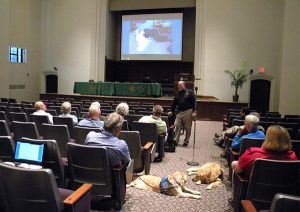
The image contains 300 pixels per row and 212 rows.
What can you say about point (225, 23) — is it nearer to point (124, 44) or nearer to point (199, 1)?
point (199, 1)

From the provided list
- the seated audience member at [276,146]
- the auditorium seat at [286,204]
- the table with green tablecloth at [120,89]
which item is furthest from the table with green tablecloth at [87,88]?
the auditorium seat at [286,204]

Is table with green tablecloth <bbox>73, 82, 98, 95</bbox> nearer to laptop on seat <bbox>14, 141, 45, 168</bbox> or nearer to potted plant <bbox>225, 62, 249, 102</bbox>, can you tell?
potted plant <bbox>225, 62, 249, 102</bbox>

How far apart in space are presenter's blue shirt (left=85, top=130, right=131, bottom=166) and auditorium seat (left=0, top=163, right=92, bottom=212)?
862 millimetres

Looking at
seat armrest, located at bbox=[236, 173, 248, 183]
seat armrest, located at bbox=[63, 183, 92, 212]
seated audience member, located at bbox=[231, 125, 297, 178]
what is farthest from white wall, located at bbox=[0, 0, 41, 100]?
seated audience member, located at bbox=[231, 125, 297, 178]

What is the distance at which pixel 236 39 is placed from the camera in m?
13.6

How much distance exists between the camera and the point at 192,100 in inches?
256

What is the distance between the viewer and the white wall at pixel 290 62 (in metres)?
11.8

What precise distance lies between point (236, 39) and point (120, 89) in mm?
5585

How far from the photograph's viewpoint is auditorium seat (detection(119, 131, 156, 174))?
3.87 meters

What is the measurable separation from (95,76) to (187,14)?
608 centimetres

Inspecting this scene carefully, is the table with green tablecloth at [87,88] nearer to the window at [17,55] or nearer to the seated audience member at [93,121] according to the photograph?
the window at [17,55]

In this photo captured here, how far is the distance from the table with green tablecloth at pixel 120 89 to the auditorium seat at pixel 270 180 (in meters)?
10.0

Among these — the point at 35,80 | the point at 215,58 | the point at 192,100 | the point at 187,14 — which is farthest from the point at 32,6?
the point at 192,100

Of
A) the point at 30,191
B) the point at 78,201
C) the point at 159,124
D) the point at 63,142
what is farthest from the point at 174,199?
the point at 30,191
